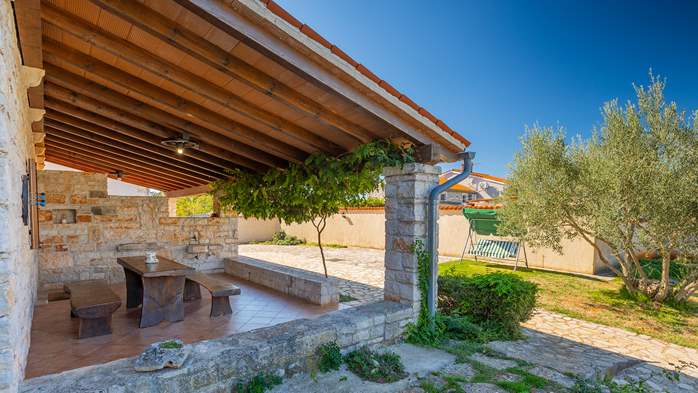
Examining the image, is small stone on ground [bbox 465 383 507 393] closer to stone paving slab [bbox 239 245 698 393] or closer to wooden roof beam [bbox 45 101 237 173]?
stone paving slab [bbox 239 245 698 393]

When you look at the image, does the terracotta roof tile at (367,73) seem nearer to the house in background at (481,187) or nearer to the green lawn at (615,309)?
the green lawn at (615,309)

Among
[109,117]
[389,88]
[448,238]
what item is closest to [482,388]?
[389,88]

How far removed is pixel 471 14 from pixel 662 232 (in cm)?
699

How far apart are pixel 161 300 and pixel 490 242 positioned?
32.8 feet

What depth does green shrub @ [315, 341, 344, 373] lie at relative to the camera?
3.47 meters

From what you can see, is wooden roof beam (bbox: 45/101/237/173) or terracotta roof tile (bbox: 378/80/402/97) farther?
wooden roof beam (bbox: 45/101/237/173)

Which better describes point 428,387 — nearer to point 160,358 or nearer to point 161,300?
point 160,358

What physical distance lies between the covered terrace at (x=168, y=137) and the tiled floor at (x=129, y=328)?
29 millimetres

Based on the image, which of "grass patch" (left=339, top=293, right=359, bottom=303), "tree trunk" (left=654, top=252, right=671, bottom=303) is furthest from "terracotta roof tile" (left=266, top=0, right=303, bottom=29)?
"tree trunk" (left=654, top=252, right=671, bottom=303)

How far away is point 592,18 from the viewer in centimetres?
945

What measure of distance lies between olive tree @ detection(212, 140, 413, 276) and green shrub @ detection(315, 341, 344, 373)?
7.03 feet

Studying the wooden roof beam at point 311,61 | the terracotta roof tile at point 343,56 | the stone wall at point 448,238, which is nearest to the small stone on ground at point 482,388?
the wooden roof beam at point 311,61

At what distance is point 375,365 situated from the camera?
11.4ft

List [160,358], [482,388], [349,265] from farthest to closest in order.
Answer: [349,265] → [482,388] → [160,358]
